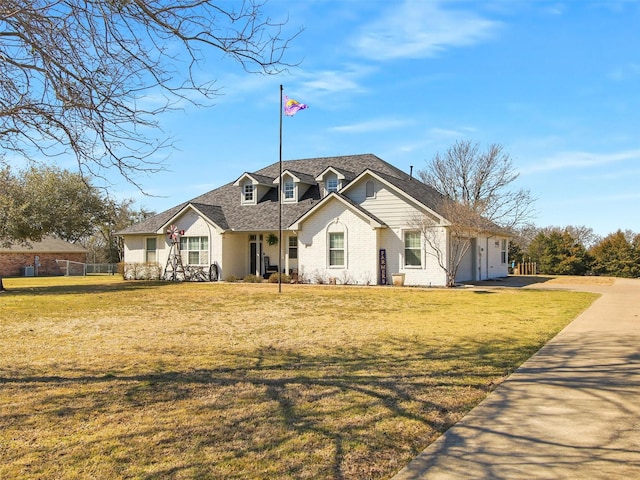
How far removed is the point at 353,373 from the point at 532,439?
286cm

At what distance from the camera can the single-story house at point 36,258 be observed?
46.7 m

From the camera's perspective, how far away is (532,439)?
15.7 feet

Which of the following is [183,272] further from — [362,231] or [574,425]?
[574,425]

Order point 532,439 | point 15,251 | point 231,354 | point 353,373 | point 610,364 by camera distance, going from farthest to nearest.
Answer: point 15,251
point 231,354
point 610,364
point 353,373
point 532,439

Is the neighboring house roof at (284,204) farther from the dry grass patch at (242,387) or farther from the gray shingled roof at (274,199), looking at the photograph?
the dry grass patch at (242,387)

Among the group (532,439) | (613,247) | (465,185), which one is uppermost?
(465,185)

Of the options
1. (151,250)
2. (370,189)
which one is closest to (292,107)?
(370,189)

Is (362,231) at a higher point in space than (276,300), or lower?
higher

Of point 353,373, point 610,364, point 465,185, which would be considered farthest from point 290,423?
point 465,185

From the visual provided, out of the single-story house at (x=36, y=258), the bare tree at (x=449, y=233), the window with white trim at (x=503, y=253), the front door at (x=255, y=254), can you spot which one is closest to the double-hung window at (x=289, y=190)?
the front door at (x=255, y=254)

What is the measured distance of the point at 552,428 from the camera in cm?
509

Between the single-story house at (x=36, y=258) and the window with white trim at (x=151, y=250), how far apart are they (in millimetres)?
19214

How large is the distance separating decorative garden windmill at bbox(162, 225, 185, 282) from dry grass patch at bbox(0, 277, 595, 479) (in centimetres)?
1580

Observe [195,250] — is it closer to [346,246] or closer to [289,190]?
[289,190]
